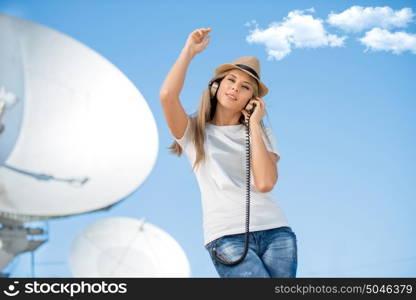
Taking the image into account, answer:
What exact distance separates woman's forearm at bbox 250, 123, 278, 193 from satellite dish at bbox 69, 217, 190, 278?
476 inches

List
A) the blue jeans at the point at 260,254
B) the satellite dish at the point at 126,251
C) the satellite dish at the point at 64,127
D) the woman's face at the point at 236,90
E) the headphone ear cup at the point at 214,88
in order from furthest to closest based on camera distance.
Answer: the satellite dish at the point at 126,251 < the satellite dish at the point at 64,127 < the headphone ear cup at the point at 214,88 < the woman's face at the point at 236,90 < the blue jeans at the point at 260,254

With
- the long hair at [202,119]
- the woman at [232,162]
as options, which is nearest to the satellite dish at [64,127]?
the long hair at [202,119]

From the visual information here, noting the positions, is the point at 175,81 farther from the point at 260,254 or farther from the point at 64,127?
the point at 64,127

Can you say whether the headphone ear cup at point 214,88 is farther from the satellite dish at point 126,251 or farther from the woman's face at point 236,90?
the satellite dish at point 126,251

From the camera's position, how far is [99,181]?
9.28 meters

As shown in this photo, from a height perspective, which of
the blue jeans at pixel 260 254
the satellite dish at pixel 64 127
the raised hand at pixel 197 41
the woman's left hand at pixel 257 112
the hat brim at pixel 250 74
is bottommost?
the blue jeans at pixel 260 254

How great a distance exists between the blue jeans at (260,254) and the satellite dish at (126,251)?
12.1 meters

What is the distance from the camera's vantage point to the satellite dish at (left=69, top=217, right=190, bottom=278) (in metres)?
14.7

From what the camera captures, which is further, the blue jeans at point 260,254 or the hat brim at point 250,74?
the hat brim at point 250,74

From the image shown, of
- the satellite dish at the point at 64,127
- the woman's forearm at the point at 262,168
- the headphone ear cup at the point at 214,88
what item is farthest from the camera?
Result: the satellite dish at the point at 64,127

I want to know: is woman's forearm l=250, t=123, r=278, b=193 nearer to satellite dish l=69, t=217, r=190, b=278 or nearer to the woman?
the woman

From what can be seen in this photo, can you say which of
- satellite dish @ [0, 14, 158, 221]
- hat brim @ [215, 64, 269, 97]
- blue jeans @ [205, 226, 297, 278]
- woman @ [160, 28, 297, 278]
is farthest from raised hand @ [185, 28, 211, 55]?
satellite dish @ [0, 14, 158, 221]

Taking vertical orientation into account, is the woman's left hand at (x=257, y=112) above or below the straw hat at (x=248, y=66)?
below

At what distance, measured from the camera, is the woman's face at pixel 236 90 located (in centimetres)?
309
